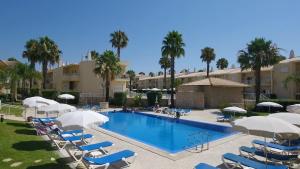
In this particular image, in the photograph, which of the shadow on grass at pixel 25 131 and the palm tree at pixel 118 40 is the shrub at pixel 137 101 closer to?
the palm tree at pixel 118 40

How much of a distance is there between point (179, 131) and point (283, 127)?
14456 mm

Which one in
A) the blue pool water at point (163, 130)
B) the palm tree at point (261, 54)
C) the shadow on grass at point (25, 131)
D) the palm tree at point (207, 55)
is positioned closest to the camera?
the shadow on grass at point (25, 131)

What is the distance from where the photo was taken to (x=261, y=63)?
111ft

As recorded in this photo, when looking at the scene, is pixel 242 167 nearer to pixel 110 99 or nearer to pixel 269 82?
pixel 110 99

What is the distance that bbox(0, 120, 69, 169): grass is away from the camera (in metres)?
9.83

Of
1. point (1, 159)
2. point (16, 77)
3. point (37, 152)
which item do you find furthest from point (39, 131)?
point (16, 77)

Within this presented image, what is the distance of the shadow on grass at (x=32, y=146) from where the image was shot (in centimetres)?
1216

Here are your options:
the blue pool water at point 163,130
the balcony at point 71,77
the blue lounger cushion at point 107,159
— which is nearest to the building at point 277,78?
the blue pool water at point 163,130

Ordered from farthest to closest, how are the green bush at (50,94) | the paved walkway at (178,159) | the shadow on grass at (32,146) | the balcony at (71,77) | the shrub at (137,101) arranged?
the balcony at (71,77) → the green bush at (50,94) → the shrub at (137,101) → the shadow on grass at (32,146) → the paved walkway at (178,159)

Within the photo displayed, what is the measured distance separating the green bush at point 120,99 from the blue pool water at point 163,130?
792 cm

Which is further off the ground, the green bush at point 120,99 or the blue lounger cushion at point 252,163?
the green bush at point 120,99

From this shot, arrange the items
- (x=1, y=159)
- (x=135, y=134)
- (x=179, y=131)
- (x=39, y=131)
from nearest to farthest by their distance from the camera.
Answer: (x=1, y=159), (x=39, y=131), (x=135, y=134), (x=179, y=131)

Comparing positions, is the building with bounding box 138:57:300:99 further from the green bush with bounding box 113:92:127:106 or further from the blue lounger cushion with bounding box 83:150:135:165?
the blue lounger cushion with bounding box 83:150:135:165

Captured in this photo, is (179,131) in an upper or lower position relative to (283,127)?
lower
